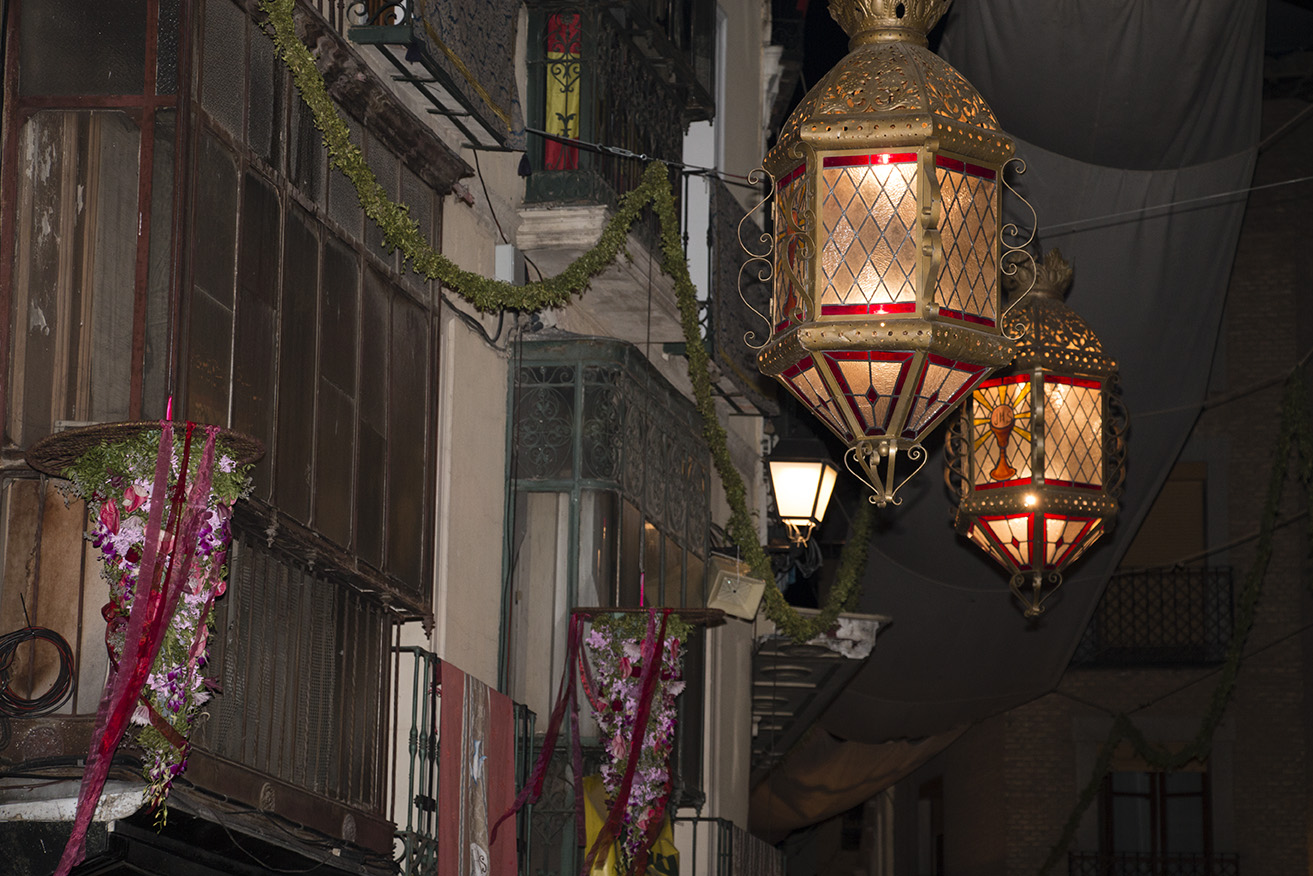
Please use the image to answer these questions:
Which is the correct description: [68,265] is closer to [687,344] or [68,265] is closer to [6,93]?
[6,93]

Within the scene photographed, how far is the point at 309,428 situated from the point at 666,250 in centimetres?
414

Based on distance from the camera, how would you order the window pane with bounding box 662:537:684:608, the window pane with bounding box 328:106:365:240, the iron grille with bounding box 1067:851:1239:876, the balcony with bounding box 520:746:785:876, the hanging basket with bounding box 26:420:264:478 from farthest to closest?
the iron grille with bounding box 1067:851:1239:876 < the window pane with bounding box 662:537:684:608 < the balcony with bounding box 520:746:785:876 < the window pane with bounding box 328:106:365:240 < the hanging basket with bounding box 26:420:264:478

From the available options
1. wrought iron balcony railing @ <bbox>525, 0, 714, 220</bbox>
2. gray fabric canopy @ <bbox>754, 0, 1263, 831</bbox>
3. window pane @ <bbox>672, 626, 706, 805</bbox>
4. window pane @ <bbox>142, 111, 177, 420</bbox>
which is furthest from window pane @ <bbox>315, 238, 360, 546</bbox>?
gray fabric canopy @ <bbox>754, 0, 1263, 831</bbox>

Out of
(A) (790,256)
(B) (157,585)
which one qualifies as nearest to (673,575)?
(A) (790,256)

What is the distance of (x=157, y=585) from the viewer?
718 centimetres

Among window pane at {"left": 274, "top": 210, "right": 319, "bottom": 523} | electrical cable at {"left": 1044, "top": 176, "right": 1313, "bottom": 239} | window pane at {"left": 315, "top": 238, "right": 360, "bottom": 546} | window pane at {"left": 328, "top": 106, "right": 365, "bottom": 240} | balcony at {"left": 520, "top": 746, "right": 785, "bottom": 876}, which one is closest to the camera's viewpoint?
window pane at {"left": 274, "top": 210, "right": 319, "bottom": 523}

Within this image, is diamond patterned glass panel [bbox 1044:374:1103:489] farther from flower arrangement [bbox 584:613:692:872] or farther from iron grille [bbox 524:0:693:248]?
iron grille [bbox 524:0:693:248]

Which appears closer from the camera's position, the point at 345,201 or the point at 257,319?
the point at 257,319

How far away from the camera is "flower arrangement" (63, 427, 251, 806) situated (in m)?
7.19

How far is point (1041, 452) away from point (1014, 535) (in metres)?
0.57

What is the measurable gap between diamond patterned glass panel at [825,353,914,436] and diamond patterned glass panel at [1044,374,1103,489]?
4139mm

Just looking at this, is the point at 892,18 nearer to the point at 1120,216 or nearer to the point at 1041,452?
the point at 1041,452

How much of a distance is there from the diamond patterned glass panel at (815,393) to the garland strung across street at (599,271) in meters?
2.15

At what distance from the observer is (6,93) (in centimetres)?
805
